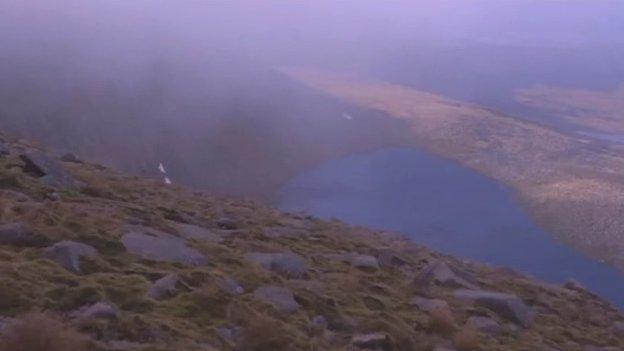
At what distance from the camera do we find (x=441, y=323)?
48.4ft

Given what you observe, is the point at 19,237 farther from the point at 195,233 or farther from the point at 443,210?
the point at 443,210

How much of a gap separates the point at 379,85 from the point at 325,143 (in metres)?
40.3

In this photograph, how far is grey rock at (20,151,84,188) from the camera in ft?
64.6

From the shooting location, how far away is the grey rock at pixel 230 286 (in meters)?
13.4

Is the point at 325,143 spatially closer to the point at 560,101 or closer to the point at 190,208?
the point at 190,208

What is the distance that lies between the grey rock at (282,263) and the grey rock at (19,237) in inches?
170

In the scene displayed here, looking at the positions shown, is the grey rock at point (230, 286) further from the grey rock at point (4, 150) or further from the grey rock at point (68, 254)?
the grey rock at point (4, 150)

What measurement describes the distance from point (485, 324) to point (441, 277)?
381cm

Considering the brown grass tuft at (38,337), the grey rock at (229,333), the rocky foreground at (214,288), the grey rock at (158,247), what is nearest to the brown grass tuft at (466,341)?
the rocky foreground at (214,288)

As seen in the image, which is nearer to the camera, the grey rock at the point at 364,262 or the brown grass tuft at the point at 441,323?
the brown grass tuft at the point at 441,323

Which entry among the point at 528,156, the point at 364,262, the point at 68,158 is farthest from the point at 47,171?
the point at 528,156

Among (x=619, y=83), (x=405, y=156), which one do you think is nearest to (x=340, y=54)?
(x=619, y=83)

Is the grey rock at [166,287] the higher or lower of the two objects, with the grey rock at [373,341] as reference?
higher

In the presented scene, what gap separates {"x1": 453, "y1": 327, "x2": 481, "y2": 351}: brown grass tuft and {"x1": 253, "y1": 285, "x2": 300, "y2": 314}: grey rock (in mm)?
2554
